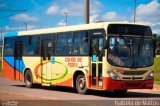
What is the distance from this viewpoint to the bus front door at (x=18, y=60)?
2817cm

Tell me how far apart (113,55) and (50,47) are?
536 cm

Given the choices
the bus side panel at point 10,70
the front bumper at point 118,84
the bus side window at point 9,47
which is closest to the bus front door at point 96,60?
the front bumper at point 118,84

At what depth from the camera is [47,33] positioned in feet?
83.4

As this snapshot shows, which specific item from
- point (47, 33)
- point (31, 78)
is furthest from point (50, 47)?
point (31, 78)

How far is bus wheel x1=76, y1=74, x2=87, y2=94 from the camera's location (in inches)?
868

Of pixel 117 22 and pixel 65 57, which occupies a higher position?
pixel 117 22

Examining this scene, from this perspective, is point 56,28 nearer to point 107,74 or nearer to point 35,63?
point 35,63

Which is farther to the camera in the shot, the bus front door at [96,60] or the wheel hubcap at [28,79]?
the wheel hubcap at [28,79]

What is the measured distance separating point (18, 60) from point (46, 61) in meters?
3.53

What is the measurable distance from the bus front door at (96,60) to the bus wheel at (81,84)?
32.4 inches

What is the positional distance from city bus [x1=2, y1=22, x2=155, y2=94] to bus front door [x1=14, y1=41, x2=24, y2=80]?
7.85 feet

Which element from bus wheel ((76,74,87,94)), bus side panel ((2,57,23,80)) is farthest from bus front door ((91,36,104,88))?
bus side panel ((2,57,23,80))

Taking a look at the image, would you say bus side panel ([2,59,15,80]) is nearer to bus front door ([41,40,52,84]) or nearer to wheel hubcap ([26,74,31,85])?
wheel hubcap ([26,74,31,85])

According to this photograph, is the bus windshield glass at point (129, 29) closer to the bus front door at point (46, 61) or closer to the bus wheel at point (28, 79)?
the bus front door at point (46, 61)
